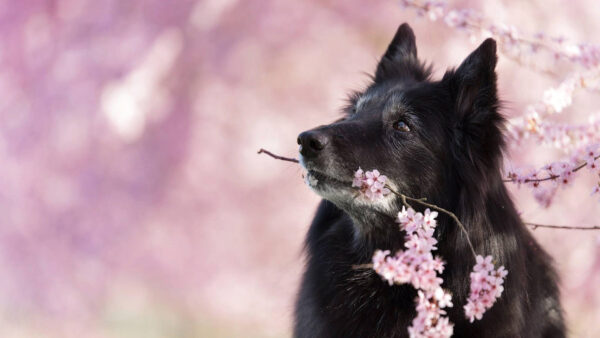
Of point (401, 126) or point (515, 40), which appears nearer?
point (401, 126)

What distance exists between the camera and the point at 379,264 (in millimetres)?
2320

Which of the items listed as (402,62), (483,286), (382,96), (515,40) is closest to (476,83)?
(382,96)

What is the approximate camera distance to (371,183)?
253 centimetres

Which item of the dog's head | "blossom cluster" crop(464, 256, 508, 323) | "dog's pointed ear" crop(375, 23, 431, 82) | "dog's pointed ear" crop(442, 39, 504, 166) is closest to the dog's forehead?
the dog's head

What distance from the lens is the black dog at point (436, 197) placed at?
9.47ft

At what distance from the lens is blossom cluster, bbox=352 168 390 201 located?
2.53m

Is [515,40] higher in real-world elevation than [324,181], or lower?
higher

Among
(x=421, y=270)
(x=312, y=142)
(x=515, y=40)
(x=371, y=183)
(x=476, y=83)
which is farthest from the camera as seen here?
(x=515, y=40)

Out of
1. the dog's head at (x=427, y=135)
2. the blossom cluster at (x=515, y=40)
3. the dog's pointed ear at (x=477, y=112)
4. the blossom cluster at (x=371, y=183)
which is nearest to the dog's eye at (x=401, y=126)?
the dog's head at (x=427, y=135)

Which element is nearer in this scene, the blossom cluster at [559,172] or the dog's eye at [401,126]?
the blossom cluster at [559,172]

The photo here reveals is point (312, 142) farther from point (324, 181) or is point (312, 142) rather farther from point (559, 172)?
point (559, 172)

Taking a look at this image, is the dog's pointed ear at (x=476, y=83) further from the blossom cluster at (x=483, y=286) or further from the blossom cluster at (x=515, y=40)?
the blossom cluster at (x=515, y=40)

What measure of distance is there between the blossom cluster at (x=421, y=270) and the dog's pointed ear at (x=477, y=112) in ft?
2.06

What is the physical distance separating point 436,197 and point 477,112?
387 mm
